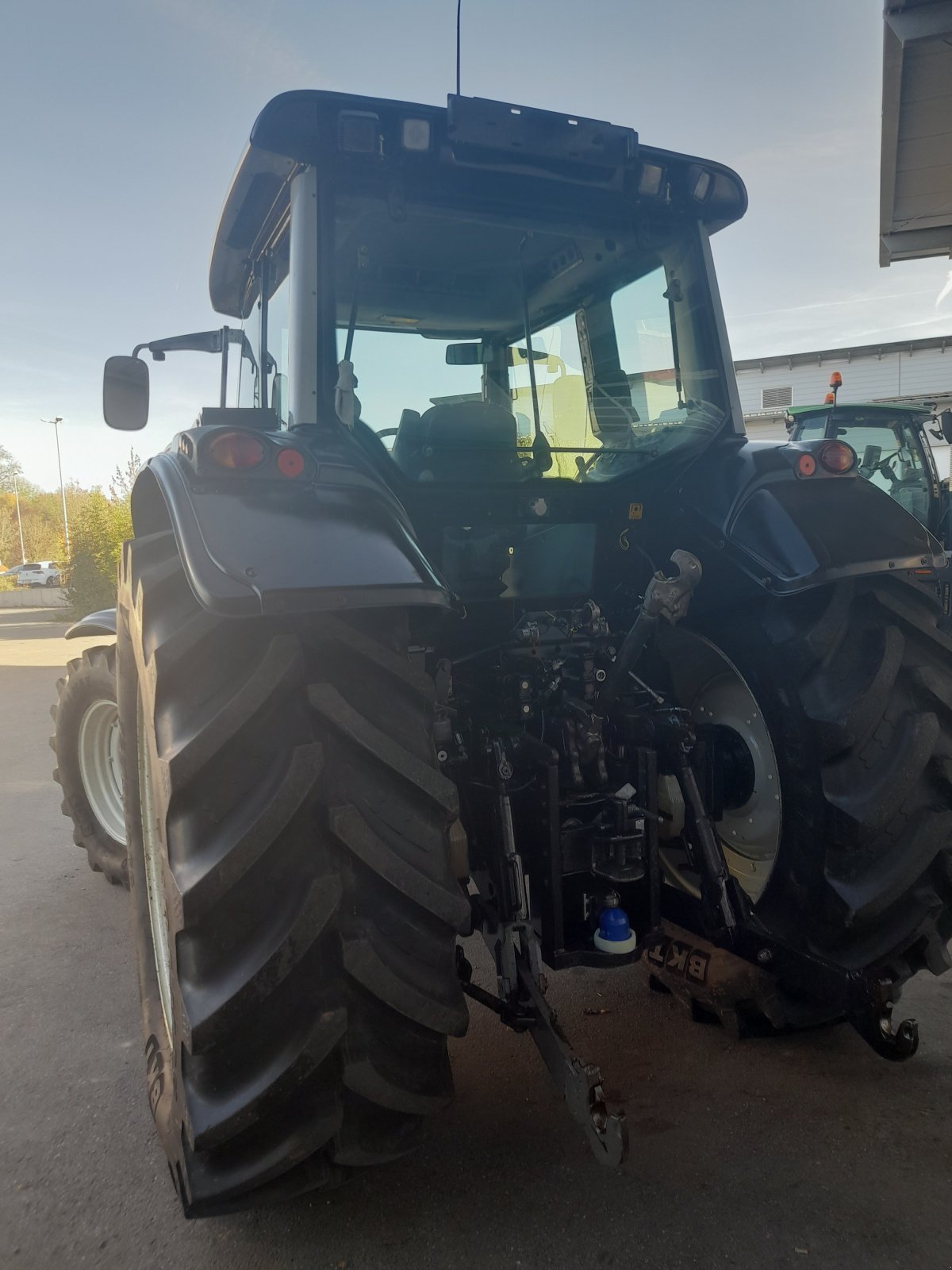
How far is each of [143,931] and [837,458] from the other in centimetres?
223

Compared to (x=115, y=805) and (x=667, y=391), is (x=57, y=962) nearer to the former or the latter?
(x=115, y=805)

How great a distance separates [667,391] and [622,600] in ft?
2.13

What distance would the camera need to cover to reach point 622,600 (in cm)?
263

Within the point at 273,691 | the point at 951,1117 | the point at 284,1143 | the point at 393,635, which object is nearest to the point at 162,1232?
the point at 284,1143

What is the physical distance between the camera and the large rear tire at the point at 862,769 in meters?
2.09

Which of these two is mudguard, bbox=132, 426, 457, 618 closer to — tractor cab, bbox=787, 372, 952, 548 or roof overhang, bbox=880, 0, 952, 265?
roof overhang, bbox=880, 0, 952, 265

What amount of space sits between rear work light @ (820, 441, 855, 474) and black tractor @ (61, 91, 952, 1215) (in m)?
0.01

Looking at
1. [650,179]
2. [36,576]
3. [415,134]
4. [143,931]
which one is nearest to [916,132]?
[650,179]

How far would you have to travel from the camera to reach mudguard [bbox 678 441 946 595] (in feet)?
6.95

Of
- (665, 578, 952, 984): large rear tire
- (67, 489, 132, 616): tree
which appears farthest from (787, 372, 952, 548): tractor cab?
(67, 489, 132, 616): tree

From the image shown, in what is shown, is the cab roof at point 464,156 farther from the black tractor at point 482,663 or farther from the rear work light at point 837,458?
the rear work light at point 837,458

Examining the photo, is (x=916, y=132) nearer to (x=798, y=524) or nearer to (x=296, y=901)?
(x=798, y=524)

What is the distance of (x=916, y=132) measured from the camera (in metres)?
5.63

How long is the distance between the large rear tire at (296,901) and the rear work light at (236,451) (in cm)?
31
